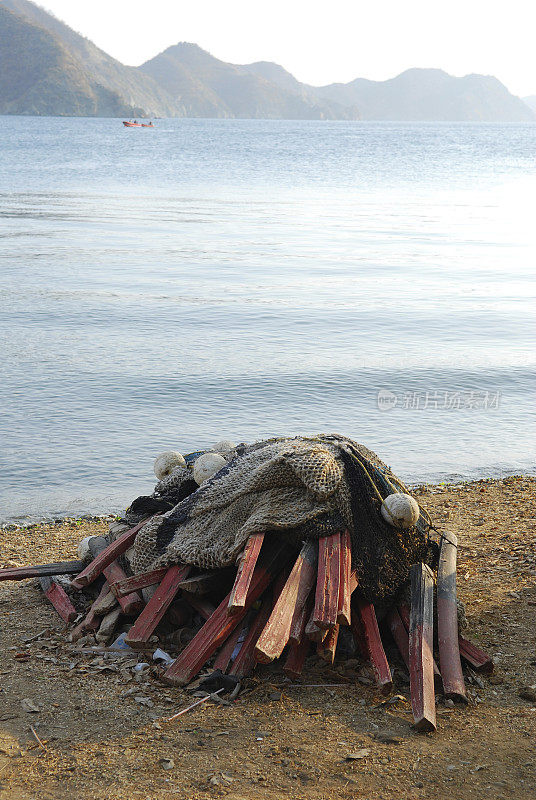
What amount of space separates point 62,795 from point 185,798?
57 cm

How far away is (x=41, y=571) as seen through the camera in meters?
6.25

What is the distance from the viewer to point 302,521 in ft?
17.0

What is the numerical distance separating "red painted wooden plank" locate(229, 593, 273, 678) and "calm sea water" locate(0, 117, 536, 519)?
453 cm

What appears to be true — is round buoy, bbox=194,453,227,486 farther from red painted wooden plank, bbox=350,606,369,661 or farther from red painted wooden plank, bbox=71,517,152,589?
red painted wooden plank, bbox=350,606,369,661

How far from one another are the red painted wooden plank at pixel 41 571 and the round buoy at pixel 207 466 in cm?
112

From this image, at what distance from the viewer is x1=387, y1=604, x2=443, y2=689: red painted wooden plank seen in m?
4.86

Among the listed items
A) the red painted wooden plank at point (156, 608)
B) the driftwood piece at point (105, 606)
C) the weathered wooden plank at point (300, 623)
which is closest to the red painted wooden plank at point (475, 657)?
the weathered wooden plank at point (300, 623)

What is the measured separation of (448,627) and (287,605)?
3.55ft

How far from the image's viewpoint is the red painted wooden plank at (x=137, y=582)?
541cm

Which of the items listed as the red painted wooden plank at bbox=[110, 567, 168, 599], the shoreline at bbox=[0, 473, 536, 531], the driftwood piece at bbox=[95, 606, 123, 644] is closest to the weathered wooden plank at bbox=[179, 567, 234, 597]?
the red painted wooden plank at bbox=[110, 567, 168, 599]

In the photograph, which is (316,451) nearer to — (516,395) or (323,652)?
(323,652)

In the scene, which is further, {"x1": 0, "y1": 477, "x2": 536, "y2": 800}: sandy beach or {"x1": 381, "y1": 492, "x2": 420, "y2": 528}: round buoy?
{"x1": 381, "y1": 492, "x2": 420, "y2": 528}: round buoy

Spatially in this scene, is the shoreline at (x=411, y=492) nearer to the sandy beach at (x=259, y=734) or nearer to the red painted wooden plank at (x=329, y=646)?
the sandy beach at (x=259, y=734)

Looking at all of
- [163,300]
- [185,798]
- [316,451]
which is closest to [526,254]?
[163,300]
